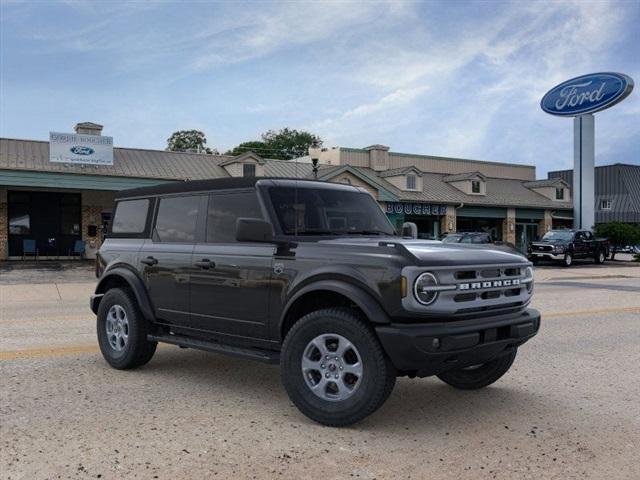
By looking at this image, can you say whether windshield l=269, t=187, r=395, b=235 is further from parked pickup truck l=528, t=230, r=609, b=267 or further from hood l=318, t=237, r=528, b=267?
parked pickup truck l=528, t=230, r=609, b=267

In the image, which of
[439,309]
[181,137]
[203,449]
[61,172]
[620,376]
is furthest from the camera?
[181,137]

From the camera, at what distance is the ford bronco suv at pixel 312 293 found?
4.45 meters

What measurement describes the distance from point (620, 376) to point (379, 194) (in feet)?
97.6

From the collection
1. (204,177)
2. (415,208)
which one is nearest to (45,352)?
(204,177)

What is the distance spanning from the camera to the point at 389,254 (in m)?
4.53

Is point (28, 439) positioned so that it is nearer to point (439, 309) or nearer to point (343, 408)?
point (343, 408)

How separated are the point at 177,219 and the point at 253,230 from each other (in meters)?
1.58

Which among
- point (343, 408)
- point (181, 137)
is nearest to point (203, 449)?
point (343, 408)

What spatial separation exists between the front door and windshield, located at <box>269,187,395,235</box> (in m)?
0.25

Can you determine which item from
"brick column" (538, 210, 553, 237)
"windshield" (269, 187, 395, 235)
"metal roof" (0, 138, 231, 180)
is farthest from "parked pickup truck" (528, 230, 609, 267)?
"windshield" (269, 187, 395, 235)

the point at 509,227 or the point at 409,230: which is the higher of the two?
the point at 509,227

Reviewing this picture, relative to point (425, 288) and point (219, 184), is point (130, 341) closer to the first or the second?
point (219, 184)

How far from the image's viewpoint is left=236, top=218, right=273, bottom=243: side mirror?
4.95m

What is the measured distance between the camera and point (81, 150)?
28438 millimetres
